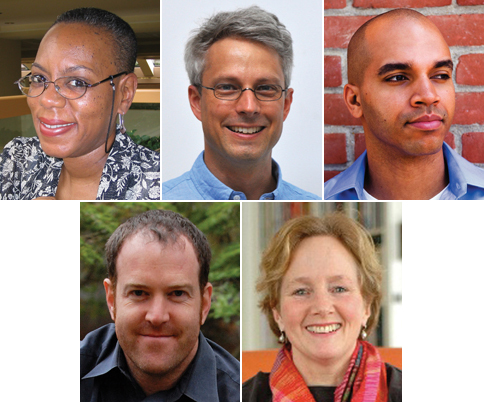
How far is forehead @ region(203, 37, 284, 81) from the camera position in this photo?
5.91 ft

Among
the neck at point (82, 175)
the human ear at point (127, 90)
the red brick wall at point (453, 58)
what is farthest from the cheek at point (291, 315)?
the human ear at point (127, 90)

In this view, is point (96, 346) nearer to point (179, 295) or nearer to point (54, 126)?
point (179, 295)

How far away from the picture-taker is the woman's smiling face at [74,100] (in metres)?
1.82

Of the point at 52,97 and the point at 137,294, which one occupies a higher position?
the point at 52,97

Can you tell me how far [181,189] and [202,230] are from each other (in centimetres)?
17

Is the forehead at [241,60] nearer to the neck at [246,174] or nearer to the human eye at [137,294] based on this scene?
the neck at [246,174]

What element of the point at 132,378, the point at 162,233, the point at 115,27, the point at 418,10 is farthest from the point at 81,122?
the point at 418,10

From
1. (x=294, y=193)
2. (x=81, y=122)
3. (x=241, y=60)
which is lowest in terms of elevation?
(x=294, y=193)

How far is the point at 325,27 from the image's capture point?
1891mm

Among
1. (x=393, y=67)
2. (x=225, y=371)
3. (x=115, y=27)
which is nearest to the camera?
(x=393, y=67)

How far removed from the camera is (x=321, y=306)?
190cm

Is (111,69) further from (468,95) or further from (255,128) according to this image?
(468,95)

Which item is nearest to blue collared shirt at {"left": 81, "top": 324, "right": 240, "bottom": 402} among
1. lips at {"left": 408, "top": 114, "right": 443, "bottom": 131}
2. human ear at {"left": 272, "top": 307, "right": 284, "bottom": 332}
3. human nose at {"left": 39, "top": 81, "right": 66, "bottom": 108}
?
human ear at {"left": 272, "top": 307, "right": 284, "bottom": 332}

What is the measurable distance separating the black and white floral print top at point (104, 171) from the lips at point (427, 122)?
0.93 metres
